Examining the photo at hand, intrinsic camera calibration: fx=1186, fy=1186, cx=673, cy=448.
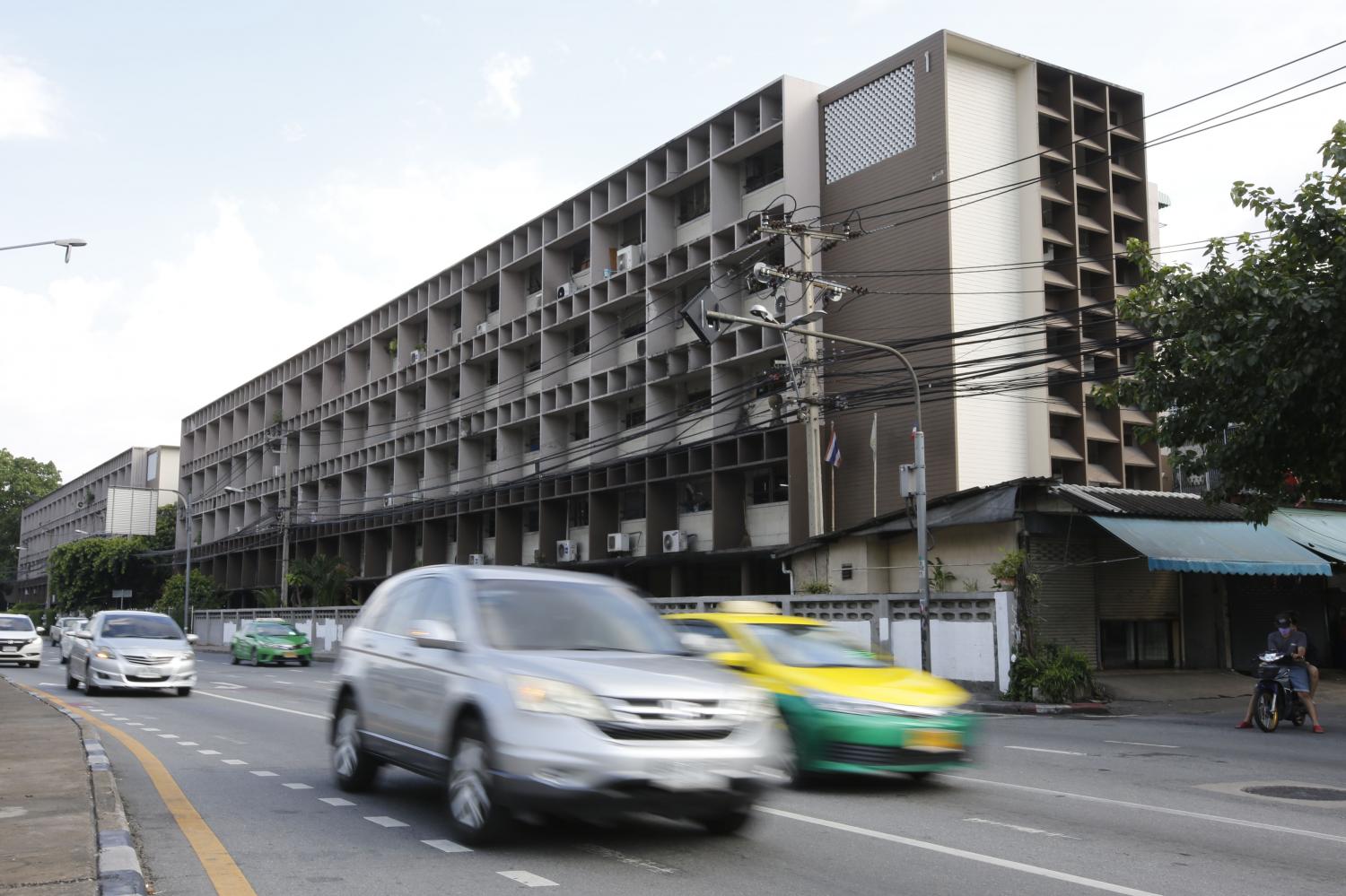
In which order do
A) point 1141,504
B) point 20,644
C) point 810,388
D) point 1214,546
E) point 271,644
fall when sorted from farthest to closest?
point 271,644 → point 20,644 → point 810,388 → point 1141,504 → point 1214,546

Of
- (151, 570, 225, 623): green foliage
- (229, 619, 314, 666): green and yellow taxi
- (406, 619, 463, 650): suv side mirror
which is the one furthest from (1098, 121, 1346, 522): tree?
(151, 570, 225, 623): green foliage

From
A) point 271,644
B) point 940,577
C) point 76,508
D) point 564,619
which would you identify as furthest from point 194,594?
point 564,619

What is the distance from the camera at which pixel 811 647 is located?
11.3 meters

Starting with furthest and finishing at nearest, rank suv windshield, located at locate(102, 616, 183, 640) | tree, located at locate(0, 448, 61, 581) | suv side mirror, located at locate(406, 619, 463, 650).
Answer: tree, located at locate(0, 448, 61, 581) → suv windshield, located at locate(102, 616, 183, 640) → suv side mirror, located at locate(406, 619, 463, 650)

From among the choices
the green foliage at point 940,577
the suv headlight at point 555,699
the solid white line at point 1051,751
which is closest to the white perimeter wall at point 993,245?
the green foliage at point 940,577

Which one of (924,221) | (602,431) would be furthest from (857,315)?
(602,431)

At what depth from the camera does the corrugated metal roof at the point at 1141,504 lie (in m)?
22.9

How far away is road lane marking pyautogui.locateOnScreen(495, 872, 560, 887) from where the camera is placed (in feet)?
21.2

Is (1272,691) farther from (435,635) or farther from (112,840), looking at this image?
(112,840)

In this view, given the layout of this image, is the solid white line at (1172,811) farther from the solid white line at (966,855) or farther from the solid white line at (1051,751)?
the solid white line at (1051,751)

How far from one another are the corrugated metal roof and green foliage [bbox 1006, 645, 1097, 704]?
2939 mm

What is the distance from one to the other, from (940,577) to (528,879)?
19.6 m

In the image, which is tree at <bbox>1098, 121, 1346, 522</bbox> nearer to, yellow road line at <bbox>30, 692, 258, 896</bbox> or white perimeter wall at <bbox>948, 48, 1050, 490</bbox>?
white perimeter wall at <bbox>948, 48, 1050, 490</bbox>

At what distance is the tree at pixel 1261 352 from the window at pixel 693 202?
20815 mm
